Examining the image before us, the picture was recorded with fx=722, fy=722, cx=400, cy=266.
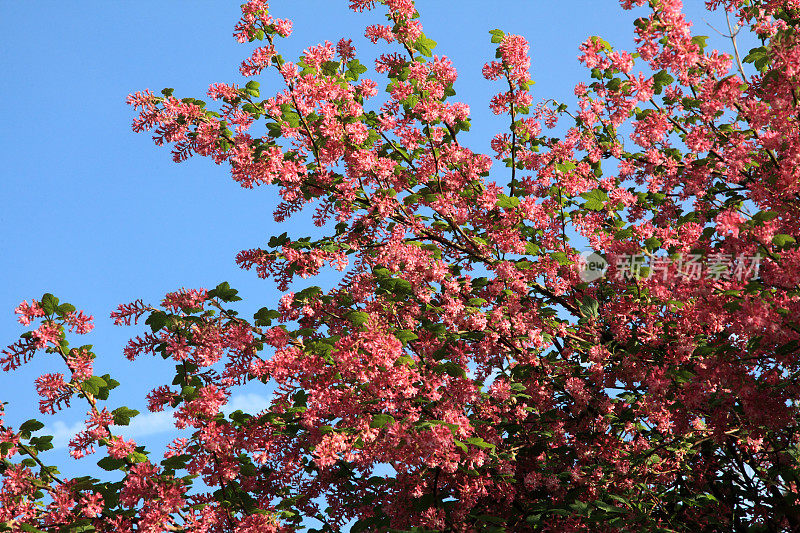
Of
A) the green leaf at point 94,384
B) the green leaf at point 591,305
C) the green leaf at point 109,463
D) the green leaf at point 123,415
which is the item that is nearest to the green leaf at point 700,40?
the green leaf at point 591,305

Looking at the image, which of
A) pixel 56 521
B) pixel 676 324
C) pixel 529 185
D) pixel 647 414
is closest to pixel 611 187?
pixel 529 185

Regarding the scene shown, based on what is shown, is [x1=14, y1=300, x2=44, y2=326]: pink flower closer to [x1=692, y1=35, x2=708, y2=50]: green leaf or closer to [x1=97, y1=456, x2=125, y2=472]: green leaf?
[x1=97, y1=456, x2=125, y2=472]: green leaf

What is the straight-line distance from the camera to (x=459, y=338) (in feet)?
24.2

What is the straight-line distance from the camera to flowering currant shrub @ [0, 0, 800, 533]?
21.5 feet

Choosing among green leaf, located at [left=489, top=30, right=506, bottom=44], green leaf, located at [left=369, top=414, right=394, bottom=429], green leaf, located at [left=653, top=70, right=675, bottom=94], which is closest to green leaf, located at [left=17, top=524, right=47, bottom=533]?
green leaf, located at [left=369, top=414, right=394, bottom=429]

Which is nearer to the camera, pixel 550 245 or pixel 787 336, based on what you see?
pixel 787 336

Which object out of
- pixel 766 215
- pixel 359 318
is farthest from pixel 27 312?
pixel 766 215

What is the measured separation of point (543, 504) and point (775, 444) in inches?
97.4

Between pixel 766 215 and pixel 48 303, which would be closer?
pixel 766 215

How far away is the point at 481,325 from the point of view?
706 cm

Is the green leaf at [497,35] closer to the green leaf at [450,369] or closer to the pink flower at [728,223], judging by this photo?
the pink flower at [728,223]

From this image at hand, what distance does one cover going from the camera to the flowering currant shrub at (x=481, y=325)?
6543 mm

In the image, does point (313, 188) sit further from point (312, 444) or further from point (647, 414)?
point (647, 414)

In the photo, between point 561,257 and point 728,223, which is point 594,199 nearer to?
point 561,257
